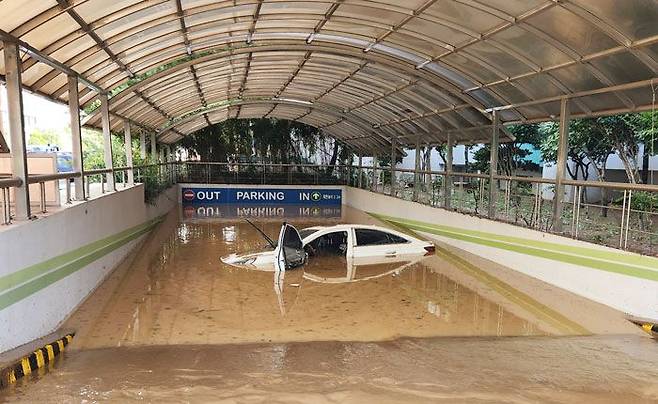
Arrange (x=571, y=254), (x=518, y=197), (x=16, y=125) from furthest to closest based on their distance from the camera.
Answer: (x=518, y=197) → (x=571, y=254) → (x=16, y=125)

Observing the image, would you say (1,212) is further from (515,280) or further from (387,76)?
(387,76)

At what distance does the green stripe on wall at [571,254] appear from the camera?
24.3ft

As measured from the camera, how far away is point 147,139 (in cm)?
2352

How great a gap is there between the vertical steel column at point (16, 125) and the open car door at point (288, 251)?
551 centimetres

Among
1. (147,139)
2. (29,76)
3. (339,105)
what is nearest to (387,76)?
(339,105)

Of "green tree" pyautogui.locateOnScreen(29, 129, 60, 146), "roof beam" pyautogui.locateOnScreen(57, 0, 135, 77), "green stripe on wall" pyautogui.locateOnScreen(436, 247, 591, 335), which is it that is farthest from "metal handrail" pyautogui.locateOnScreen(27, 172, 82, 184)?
"green tree" pyautogui.locateOnScreen(29, 129, 60, 146)

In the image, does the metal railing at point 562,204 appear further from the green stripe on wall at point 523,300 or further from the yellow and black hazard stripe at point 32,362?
the yellow and black hazard stripe at point 32,362

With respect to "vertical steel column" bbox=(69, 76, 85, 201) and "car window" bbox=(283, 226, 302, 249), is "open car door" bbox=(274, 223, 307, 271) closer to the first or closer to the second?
"car window" bbox=(283, 226, 302, 249)

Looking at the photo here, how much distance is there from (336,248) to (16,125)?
759cm

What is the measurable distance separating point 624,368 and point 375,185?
57.0 feet

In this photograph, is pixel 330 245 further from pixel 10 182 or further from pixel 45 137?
pixel 45 137

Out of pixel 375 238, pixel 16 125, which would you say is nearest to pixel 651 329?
pixel 375 238

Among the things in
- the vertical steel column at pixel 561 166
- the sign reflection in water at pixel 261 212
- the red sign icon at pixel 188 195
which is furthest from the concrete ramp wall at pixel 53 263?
the red sign icon at pixel 188 195

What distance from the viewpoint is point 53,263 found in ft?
22.2
